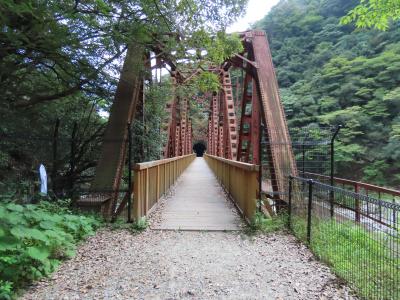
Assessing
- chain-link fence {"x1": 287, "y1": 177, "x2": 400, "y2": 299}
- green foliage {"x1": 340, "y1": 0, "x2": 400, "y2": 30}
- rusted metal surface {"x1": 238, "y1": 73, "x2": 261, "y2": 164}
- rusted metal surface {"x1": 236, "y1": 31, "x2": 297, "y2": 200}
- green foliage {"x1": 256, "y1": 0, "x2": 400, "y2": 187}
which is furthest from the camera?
green foliage {"x1": 256, "y1": 0, "x2": 400, "y2": 187}

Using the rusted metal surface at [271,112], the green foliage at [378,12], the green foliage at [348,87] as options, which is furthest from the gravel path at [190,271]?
the green foliage at [348,87]

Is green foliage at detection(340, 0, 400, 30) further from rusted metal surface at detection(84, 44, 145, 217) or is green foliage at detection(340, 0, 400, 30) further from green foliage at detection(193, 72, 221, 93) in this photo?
rusted metal surface at detection(84, 44, 145, 217)

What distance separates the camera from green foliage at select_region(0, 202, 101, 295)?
2941 millimetres

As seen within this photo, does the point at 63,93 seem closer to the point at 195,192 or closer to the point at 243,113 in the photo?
the point at 195,192

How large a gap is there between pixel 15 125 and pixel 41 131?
844 millimetres

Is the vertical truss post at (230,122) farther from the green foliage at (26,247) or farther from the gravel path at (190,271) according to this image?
the green foliage at (26,247)

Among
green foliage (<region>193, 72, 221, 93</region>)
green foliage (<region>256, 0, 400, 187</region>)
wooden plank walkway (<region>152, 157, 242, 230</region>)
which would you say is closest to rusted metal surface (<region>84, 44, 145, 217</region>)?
wooden plank walkway (<region>152, 157, 242, 230</region>)

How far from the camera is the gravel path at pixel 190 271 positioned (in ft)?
9.89

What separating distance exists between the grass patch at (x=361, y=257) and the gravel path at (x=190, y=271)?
14 centimetres

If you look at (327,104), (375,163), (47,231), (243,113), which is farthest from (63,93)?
(327,104)

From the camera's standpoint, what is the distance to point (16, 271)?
9.86 ft

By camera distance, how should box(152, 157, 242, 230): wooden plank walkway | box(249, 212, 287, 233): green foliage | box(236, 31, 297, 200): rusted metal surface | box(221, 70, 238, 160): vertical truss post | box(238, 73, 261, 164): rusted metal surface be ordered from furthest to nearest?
box(221, 70, 238, 160): vertical truss post, box(238, 73, 261, 164): rusted metal surface, box(236, 31, 297, 200): rusted metal surface, box(152, 157, 242, 230): wooden plank walkway, box(249, 212, 287, 233): green foliage

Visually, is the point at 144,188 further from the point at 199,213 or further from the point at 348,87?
the point at 348,87

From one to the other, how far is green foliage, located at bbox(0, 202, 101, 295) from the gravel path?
14 centimetres
